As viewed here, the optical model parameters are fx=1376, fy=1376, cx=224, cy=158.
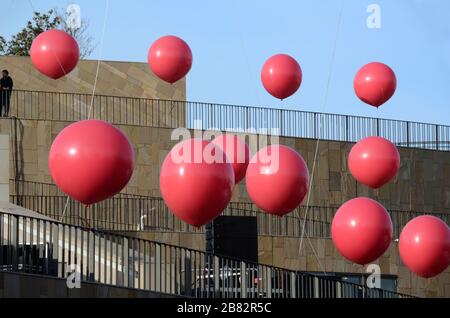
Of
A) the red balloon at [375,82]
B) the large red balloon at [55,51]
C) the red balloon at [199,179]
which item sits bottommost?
the red balloon at [199,179]

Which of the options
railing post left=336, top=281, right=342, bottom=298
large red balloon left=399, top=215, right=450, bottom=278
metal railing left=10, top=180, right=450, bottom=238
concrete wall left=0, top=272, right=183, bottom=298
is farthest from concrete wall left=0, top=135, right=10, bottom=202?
large red balloon left=399, top=215, right=450, bottom=278

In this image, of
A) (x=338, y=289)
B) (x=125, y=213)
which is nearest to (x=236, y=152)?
(x=338, y=289)

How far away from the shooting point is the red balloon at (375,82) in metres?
26.7

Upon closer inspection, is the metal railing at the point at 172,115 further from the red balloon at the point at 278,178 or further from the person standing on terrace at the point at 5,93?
the red balloon at the point at 278,178

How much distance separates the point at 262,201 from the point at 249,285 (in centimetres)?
737

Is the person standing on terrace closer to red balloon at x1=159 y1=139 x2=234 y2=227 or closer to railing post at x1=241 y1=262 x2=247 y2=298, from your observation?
railing post at x1=241 y1=262 x2=247 y2=298

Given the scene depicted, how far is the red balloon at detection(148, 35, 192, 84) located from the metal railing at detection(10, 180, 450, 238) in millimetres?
8355

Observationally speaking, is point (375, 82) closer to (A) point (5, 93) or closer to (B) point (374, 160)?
Result: (B) point (374, 160)

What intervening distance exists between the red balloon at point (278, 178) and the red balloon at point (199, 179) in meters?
2.01

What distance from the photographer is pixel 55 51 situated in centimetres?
2559

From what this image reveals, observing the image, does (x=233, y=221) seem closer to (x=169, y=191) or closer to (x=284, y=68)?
(x=284, y=68)

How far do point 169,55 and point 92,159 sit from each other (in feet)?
32.3

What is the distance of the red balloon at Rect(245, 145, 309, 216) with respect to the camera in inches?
774

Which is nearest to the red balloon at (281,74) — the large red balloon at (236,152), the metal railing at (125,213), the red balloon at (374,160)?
the red balloon at (374,160)
